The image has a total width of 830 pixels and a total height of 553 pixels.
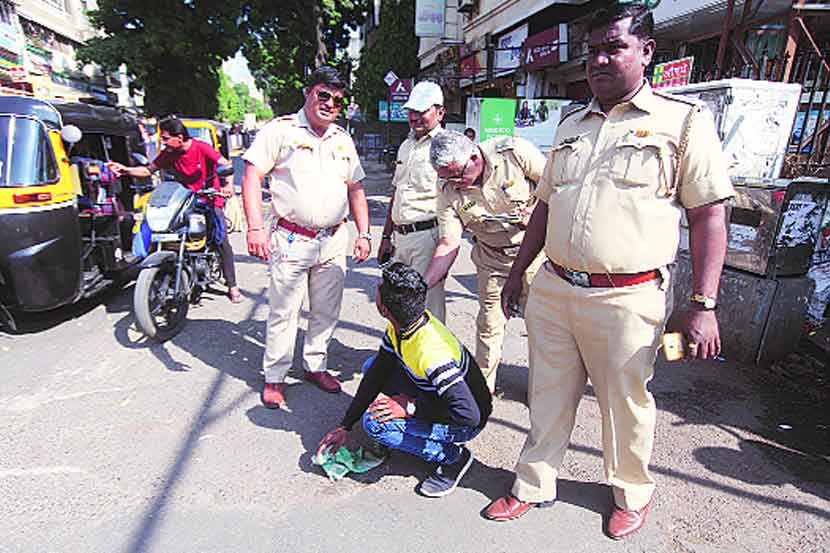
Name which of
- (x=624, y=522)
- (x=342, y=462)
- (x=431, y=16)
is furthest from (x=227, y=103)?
(x=624, y=522)

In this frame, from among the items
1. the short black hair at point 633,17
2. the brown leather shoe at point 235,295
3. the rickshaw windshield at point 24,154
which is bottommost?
the brown leather shoe at point 235,295

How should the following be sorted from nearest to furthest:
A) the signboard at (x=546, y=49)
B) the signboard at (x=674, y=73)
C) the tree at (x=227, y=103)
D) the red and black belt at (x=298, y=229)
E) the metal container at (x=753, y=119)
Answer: the red and black belt at (x=298, y=229) < the metal container at (x=753, y=119) < the signboard at (x=674, y=73) < the signboard at (x=546, y=49) < the tree at (x=227, y=103)

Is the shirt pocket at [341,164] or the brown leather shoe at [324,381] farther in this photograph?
the brown leather shoe at [324,381]

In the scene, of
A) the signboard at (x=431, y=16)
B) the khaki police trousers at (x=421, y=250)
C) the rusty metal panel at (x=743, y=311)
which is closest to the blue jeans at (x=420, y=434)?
the khaki police trousers at (x=421, y=250)

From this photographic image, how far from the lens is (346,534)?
2.21m

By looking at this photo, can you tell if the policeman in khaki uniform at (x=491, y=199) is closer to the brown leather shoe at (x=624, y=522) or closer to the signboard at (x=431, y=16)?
the brown leather shoe at (x=624, y=522)

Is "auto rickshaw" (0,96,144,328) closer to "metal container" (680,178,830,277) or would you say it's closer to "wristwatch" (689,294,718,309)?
"wristwatch" (689,294,718,309)

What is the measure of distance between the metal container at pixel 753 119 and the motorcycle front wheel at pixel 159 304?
16.1 ft

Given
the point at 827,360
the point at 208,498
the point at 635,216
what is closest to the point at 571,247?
the point at 635,216

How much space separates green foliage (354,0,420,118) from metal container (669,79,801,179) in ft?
63.2

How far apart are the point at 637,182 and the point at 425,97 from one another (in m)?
1.83

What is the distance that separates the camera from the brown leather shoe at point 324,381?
3443 millimetres

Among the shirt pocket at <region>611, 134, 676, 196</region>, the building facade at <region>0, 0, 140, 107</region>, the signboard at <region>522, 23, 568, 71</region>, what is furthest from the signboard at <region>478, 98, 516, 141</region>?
the building facade at <region>0, 0, 140, 107</region>

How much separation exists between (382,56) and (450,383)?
23664 millimetres
